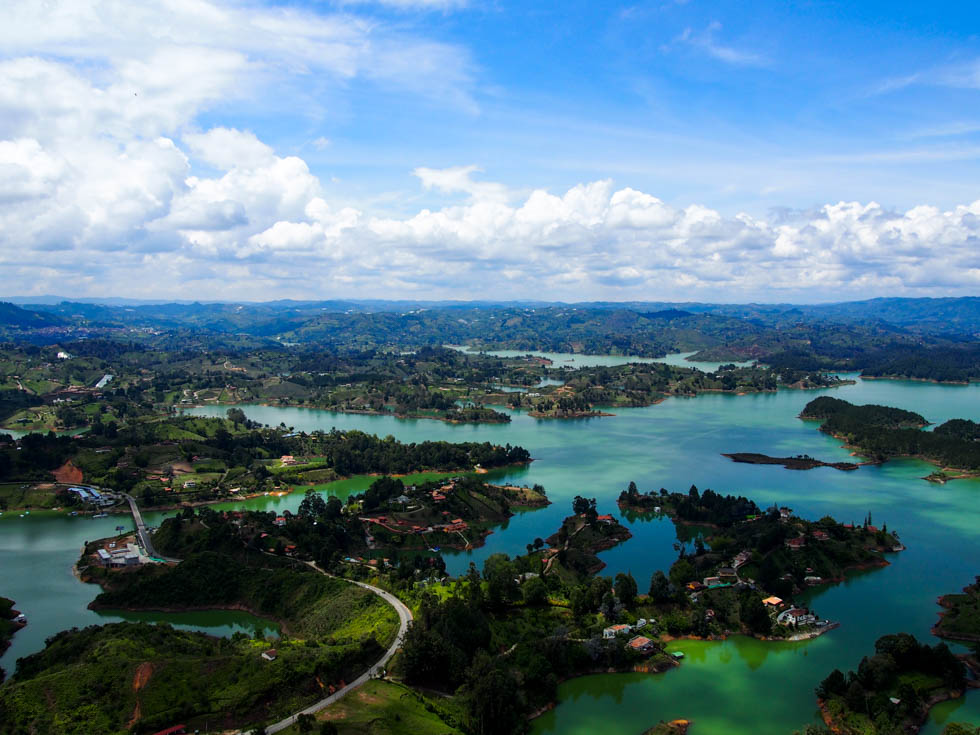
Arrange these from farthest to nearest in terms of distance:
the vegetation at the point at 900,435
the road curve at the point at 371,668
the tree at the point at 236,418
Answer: the tree at the point at 236,418 < the vegetation at the point at 900,435 < the road curve at the point at 371,668

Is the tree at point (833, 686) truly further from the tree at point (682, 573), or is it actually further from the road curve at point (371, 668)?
the road curve at point (371, 668)

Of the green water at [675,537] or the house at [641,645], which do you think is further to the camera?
the house at [641,645]

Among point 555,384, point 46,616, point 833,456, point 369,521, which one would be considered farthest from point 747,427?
point 46,616

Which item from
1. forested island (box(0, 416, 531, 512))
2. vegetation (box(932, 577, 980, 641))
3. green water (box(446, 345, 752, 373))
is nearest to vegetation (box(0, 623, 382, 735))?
vegetation (box(932, 577, 980, 641))

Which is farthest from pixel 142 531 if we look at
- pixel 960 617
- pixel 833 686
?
pixel 960 617

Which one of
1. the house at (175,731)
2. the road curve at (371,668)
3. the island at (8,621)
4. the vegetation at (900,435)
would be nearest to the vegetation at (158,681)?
the house at (175,731)

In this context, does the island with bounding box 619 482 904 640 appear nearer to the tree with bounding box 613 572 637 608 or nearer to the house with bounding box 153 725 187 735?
the tree with bounding box 613 572 637 608
